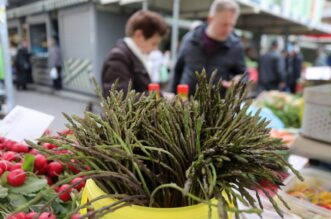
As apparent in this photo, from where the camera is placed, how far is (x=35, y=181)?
0.68 meters

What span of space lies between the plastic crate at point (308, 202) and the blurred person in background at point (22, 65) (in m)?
7.78

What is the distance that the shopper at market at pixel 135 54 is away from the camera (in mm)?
1552

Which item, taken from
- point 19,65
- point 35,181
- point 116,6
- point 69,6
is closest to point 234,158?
point 35,181

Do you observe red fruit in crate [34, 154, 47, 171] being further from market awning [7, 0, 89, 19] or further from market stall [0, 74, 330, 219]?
market awning [7, 0, 89, 19]

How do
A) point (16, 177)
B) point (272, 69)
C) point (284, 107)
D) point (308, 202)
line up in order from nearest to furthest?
1. point (16, 177)
2. point (308, 202)
3. point (284, 107)
4. point (272, 69)

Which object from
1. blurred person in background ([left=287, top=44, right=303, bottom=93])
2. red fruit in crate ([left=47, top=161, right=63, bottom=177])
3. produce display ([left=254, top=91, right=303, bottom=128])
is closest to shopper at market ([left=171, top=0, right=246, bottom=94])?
produce display ([left=254, top=91, right=303, bottom=128])

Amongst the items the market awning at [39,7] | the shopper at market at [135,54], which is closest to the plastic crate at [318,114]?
the shopper at market at [135,54]

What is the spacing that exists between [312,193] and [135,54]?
1.12 metres

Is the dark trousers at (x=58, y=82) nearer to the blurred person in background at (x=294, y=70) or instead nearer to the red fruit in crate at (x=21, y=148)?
the blurred person in background at (x=294, y=70)

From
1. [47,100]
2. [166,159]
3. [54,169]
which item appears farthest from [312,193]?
[47,100]

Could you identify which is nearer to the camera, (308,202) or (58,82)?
(308,202)

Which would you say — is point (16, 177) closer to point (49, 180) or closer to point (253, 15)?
point (49, 180)

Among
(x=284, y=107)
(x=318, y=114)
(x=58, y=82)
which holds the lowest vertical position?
(x=58, y=82)

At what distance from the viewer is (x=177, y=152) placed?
486 mm
